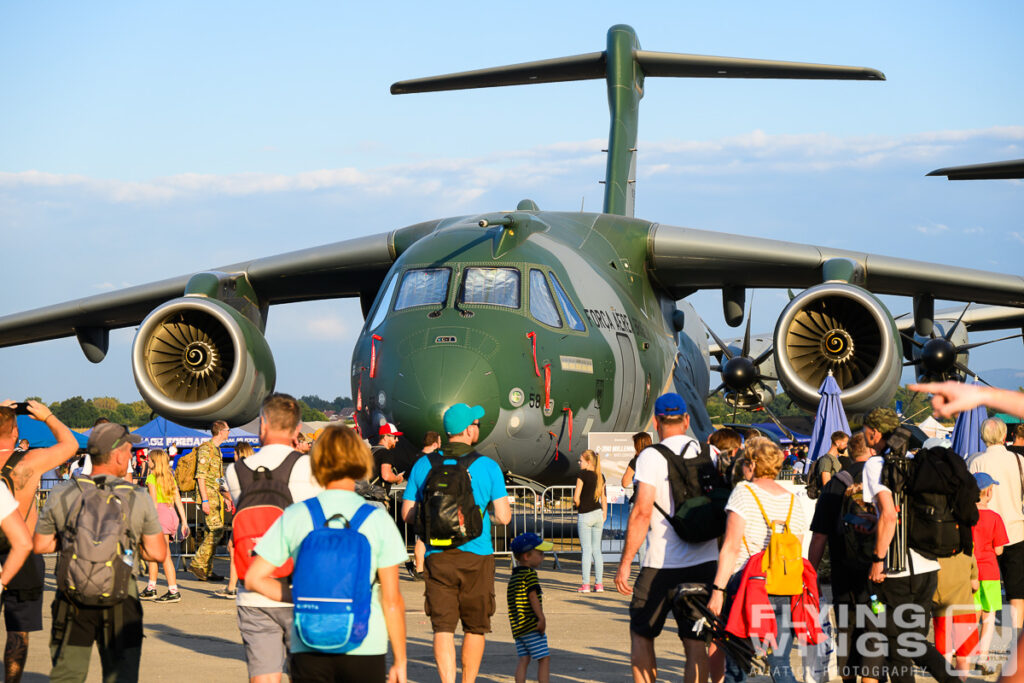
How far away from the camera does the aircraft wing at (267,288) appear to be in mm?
15180

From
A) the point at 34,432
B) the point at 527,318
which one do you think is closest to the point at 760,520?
the point at 527,318

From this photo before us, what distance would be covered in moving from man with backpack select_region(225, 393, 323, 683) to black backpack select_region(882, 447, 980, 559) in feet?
9.32

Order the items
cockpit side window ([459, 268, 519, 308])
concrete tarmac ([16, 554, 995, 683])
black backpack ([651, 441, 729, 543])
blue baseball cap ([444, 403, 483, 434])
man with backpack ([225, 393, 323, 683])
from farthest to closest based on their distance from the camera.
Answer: cockpit side window ([459, 268, 519, 308]), concrete tarmac ([16, 554, 995, 683]), blue baseball cap ([444, 403, 483, 434]), black backpack ([651, 441, 729, 543]), man with backpack ([225, 393, 323, 683])

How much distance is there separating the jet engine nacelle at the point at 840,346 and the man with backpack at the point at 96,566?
9.00m

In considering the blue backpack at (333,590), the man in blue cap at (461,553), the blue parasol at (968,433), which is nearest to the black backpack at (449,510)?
the man in blue cap at (461,553)

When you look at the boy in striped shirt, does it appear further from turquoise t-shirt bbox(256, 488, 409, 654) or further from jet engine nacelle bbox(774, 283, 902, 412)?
jet engine nacelle bbox(774, 283, 902, 412)

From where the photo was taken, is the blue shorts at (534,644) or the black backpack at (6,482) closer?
the black backpack at (6,482)

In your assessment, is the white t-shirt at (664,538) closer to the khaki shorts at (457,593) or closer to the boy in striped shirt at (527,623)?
the boy in striped shirt at (527,623)

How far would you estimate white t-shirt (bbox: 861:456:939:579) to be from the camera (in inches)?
227

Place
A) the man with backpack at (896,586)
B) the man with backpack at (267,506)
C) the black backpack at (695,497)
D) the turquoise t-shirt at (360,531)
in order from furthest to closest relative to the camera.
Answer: the black backpack at (695,497) → the man with backpack at (896,586) → the man with backpack at (267,506) → the turquoise t-shirt at (360,531)

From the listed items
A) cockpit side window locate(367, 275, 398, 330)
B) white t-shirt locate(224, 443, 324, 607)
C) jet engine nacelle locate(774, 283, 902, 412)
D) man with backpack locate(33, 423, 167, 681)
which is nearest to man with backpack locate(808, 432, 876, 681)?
white t-shirt locate(224, 443, 324, 607)

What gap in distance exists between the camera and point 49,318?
52.3 feet

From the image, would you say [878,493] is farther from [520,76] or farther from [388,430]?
[520,76]

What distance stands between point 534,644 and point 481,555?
564mm
